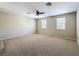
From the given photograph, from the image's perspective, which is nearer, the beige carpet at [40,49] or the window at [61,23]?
the beige carpet at [40,49]

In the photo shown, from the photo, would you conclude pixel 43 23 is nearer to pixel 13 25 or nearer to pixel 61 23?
pixel 61 23

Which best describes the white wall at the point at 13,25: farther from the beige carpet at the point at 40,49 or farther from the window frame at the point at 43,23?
the beige carpet at the point at 40,49

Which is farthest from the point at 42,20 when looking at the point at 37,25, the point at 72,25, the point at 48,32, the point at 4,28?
the point at 4,28

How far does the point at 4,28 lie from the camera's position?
5648mm

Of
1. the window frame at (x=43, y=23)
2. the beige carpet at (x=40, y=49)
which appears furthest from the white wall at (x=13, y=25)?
the beige carpet at (x=40, y=49)

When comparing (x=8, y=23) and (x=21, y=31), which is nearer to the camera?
(x=8, y=23)

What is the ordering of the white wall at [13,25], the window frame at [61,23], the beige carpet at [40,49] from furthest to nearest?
the window frame at [61,23], the white wall at [13,25], the beige carpet at [40,49]

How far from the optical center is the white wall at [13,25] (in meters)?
Result: 5.52

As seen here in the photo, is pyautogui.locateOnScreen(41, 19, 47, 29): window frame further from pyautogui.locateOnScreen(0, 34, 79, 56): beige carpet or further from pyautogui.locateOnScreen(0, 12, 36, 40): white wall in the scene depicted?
pyautogui.locateOnScreen(0, 34, 79, 56): beige carpet

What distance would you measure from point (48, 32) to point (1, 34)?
197 inches

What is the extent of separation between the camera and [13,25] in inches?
252

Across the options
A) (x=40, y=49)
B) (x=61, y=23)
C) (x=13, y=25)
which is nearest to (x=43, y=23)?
(x=61, y=23)

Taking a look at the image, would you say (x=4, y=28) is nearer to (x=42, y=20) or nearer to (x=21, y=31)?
→ (x=21, y=31)

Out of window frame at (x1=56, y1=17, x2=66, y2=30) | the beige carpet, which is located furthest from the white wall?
window frame at (x1=56, y1=17, x2=66, y2=30)
